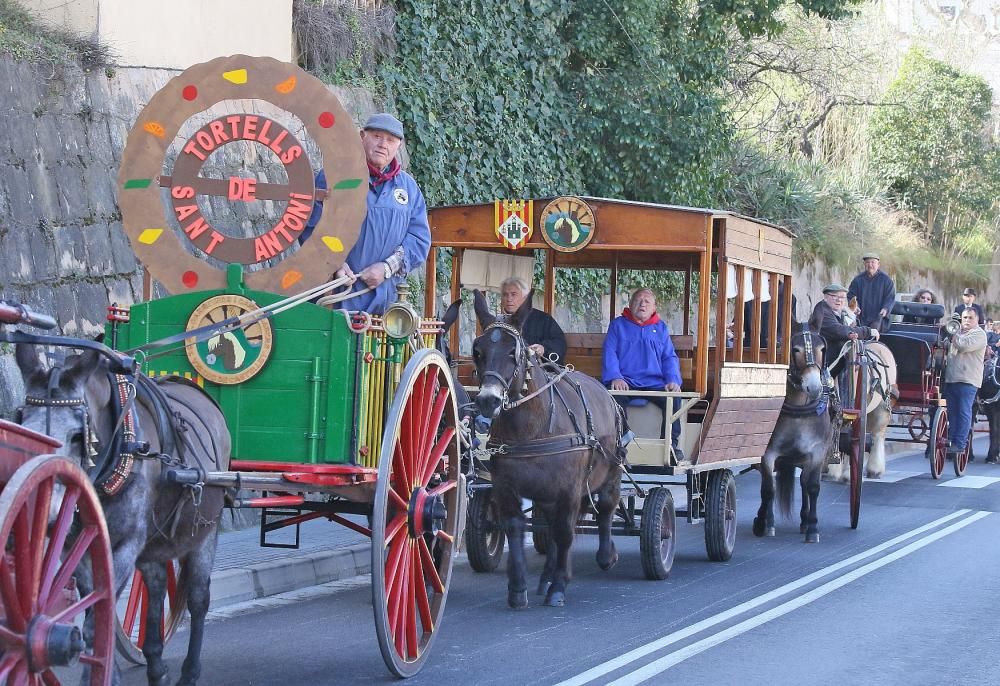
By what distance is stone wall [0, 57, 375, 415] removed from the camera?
10750mm

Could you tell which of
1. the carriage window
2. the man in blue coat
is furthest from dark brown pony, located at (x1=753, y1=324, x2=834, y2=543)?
the carriage window

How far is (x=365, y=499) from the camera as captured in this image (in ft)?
22.2

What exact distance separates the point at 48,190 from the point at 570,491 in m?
5.26

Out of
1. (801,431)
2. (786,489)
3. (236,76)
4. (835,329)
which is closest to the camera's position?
(236,76)

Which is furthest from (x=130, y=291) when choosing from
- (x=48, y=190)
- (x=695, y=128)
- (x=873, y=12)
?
(x=873, y=12)

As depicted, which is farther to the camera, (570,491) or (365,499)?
(570,491)

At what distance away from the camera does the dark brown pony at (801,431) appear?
41.2 ft

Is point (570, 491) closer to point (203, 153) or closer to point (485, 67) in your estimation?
point (203, 153)

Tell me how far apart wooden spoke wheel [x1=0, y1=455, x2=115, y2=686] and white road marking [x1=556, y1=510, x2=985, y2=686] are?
289 centimetres

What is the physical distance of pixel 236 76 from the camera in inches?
257

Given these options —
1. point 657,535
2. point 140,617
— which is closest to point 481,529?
point 657,535

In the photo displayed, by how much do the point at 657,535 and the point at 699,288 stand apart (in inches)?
76.5

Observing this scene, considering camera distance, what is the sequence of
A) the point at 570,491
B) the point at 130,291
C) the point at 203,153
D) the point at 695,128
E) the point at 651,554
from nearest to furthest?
the point at 203,153
the point at 570,491
the point at 651,554
the point at 130,291
the point at 695,128

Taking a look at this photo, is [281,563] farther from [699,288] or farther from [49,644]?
[49,644]
